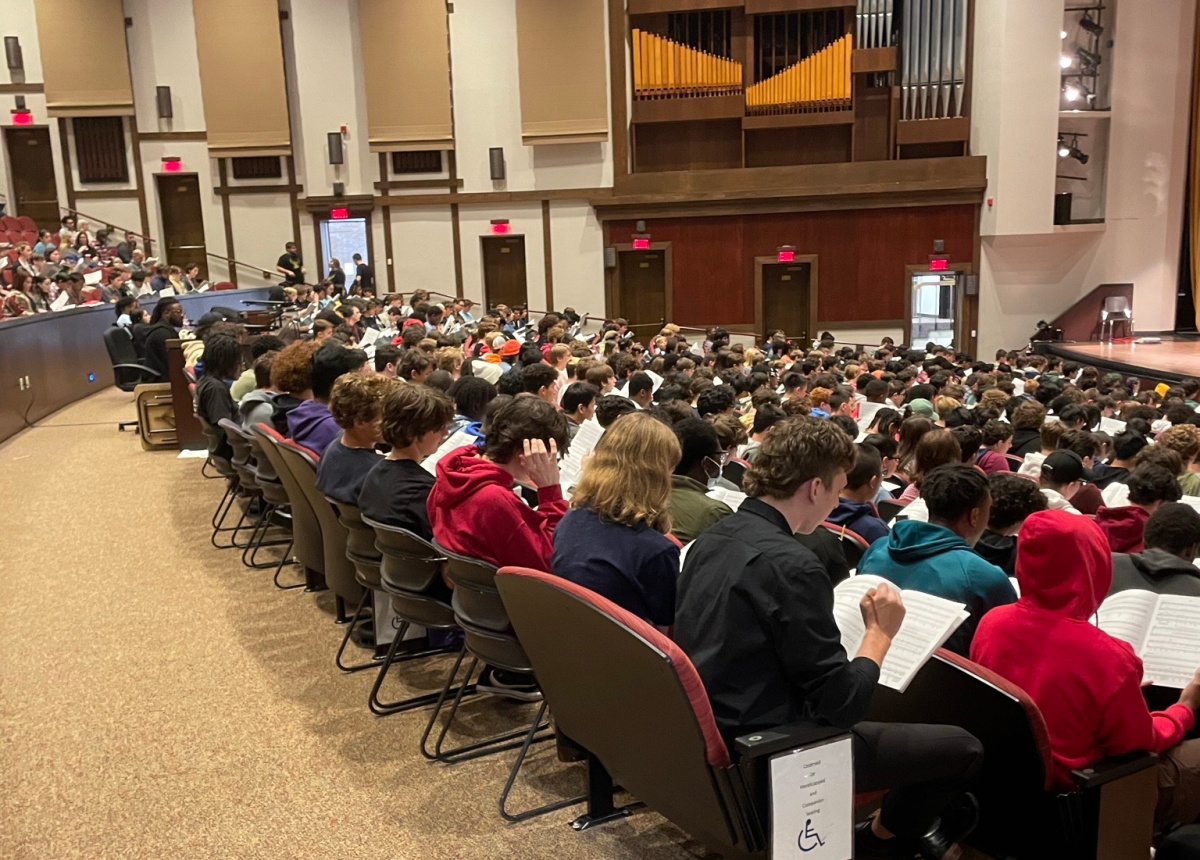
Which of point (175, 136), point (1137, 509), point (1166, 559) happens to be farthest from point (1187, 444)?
point (175, 136)

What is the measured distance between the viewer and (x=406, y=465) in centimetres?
379

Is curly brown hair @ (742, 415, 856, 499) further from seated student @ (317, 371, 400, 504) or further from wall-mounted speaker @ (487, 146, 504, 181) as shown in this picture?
wall-mounted speaker @ (487, 146, 504, 181)

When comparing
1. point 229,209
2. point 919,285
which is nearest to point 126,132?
point 229,209

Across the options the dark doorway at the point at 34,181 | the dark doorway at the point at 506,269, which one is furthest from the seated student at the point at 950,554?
the dark doorway at the point at 34,181

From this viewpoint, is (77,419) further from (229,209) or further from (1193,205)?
(1193,205)

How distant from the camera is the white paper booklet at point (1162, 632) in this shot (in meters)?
2.68

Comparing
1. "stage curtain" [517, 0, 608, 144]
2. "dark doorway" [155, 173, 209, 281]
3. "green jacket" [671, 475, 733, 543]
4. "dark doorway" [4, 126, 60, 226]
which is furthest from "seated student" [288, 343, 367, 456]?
"dark doorway" [4, 126, 60, 226]

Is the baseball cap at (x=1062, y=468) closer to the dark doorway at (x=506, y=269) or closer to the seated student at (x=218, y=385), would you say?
the seated student at (x=218, y=385)

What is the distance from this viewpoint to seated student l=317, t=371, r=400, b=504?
13.3 feet

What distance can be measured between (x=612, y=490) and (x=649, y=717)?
73cm

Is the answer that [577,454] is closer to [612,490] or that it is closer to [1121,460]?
[612,490]

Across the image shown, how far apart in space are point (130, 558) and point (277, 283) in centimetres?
1345

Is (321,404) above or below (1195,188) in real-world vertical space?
below

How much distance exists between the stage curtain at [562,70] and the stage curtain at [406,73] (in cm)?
144
